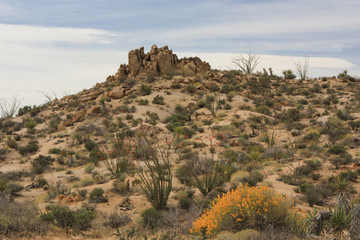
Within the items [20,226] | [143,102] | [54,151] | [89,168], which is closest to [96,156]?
[89,168]

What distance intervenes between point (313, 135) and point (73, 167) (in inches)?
562

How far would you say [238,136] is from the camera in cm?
1958

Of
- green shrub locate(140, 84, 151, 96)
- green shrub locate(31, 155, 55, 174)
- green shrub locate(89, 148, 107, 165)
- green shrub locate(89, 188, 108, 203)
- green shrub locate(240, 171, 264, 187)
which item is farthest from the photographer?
green shrub locate(140, 84, 151, 96)

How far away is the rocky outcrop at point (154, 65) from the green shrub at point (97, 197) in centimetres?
2589

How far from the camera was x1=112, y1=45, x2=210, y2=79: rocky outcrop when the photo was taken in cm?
3555

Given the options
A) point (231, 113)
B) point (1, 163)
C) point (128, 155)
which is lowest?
point (1, 163)

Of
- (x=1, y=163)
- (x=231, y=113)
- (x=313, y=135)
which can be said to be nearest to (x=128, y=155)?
(x=1, y=163)

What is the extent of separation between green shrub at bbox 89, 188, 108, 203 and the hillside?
4 cm

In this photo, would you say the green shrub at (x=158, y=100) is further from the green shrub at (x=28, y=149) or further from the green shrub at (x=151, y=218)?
the green shrub at (x=151, y=218)

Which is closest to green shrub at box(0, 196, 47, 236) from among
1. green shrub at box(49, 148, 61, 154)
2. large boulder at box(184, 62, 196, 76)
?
green shrub at box(49, 148, 61, 154)

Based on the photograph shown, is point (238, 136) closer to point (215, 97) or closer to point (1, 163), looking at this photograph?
point (215, 97)

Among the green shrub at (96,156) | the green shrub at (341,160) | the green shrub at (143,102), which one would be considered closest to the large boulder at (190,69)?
the green shrub at (143,102)

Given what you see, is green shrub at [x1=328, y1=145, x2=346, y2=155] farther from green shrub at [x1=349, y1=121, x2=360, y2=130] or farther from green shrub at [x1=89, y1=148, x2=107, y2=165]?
green shrub at [x1=89, y1=148, x2=107, y2=165]

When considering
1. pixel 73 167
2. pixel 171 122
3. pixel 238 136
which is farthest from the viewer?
pixel 171 122
